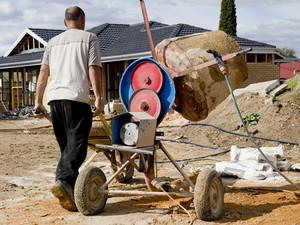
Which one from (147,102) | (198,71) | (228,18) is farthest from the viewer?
(228,18)

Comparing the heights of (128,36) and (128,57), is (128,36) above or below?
above

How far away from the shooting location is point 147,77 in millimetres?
4520

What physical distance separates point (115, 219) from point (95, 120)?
6.70 ft

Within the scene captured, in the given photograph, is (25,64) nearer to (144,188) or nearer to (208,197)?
(144,188)

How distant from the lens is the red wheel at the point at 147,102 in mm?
4434

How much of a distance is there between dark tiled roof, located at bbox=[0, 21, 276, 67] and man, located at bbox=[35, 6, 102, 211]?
1317cm

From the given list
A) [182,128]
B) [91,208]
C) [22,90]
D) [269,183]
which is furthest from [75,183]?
→ [22,90]

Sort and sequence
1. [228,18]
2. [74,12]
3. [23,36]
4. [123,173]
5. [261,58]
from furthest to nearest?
[228,18] → [23,36] → [261,58] → [123,173] → [74,12]

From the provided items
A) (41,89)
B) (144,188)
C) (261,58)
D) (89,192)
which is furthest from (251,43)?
(89,192)

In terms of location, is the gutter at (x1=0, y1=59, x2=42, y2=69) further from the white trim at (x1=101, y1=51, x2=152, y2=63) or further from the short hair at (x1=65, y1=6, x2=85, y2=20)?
the short hair at (x1=65, y1=6, x2=85, y2=20)

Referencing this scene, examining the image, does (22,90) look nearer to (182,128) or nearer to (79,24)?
(182,128)

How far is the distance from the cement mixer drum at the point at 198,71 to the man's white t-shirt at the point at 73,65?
92 centimetres

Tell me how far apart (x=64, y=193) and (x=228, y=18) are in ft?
93.0

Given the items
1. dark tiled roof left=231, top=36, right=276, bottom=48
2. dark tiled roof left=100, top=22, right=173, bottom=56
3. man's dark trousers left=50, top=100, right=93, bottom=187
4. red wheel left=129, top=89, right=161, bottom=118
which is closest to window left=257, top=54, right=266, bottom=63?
dark tiled roof left=231, top=36, right=276, bottom=48
